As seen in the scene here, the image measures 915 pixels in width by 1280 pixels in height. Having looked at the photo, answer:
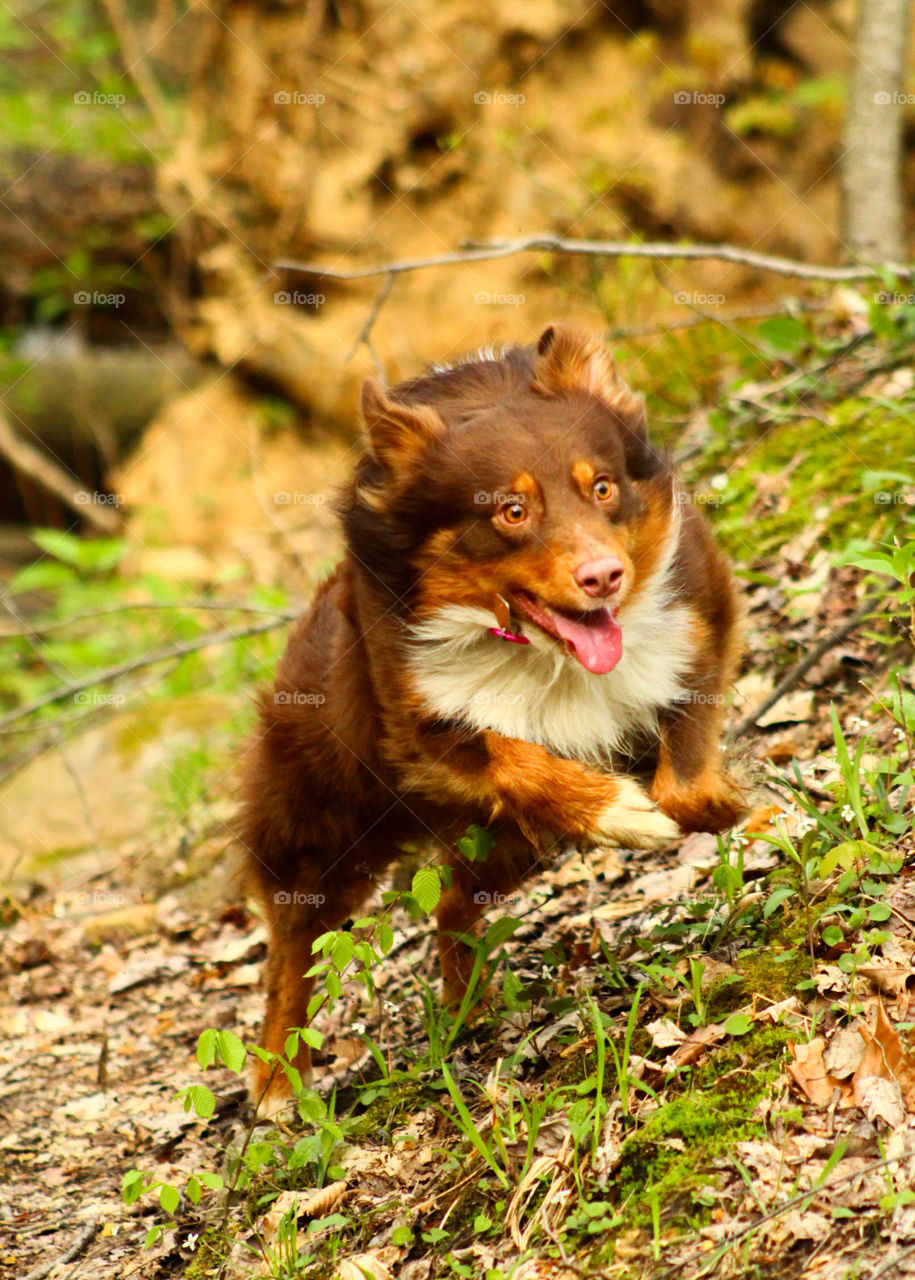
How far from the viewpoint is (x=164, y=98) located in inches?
587

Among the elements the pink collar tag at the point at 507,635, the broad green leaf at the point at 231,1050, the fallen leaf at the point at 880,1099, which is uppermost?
the pink collar tag at the point at 507,635

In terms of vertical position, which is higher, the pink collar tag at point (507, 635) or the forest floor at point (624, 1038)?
the pink collar tag at point (507, 635)

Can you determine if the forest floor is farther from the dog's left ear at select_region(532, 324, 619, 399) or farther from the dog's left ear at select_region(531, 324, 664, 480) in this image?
the dog's left ear at select_region(532, 324, 619, 399)

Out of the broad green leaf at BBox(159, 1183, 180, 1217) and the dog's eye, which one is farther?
the dog's eye

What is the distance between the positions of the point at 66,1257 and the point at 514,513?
2.72 meters

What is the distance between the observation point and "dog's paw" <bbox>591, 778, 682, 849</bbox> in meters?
3.51

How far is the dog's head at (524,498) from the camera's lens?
3.53 m

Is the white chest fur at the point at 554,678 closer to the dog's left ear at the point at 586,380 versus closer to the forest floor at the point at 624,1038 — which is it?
the dog's left ear at the point at 586,380

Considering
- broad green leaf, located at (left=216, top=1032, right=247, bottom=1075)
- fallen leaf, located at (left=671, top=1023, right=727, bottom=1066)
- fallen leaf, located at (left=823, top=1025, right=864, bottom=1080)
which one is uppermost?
fallen leaf, located at (left=823, top=1025, right=864, bottom=1080)

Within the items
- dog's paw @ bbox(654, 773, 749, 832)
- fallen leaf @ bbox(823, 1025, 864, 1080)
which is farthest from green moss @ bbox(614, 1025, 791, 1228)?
dog's paw @ bbox(654, 773, 749, 832)

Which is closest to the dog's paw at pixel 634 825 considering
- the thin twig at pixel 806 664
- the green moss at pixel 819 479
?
the thin twig at pixel 806 664

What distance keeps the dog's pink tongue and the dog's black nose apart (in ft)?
0.52

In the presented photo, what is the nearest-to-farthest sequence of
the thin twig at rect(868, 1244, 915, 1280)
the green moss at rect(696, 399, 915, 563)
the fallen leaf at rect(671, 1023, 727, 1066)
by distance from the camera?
the thin twig at rect(868, 1244, 915, 1280) → the fallen leaf at rect(671, 1023, 727, 1066) → the green moss at rect(696, 399, 915, 563)

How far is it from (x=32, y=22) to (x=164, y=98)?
9.17ft
